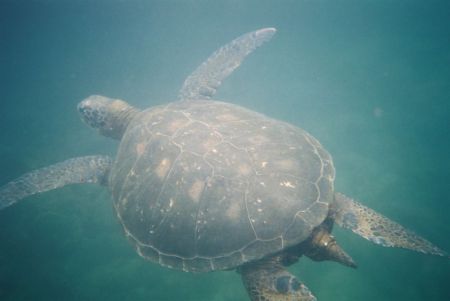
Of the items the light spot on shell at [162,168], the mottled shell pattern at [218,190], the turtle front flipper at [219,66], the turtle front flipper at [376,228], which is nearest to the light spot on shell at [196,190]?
the mottled shell pattern at [218,190]

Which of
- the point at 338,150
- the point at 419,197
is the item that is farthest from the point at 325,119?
the point at 419,197

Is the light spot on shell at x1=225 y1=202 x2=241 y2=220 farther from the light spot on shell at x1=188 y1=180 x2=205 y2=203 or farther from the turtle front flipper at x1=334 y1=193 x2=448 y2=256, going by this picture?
the turtle front flipper at x1=334 y1=193 x2=448 y2=256

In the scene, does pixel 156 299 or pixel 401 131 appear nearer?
pixel 156 299

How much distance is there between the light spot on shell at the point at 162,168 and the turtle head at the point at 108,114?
2991 mm

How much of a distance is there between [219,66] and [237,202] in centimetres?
556

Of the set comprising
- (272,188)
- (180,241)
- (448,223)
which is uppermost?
(272,188)

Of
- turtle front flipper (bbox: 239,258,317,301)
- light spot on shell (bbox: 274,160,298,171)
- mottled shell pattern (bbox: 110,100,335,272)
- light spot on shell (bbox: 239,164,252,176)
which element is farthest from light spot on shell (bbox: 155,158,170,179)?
turtle front flipper (bbox: 239,258,317,301)

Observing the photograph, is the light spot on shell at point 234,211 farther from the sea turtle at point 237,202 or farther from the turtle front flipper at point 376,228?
the turtle front flipper at point 376,228

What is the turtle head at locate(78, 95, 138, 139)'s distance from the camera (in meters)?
6.64

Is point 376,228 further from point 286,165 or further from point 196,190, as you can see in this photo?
point 196,190

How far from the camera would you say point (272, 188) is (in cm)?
346

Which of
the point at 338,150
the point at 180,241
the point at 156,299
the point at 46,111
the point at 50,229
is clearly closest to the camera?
the point at 180,241

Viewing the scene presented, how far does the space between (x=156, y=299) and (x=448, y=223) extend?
334 inches

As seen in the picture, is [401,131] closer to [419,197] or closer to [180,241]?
[419,197]
